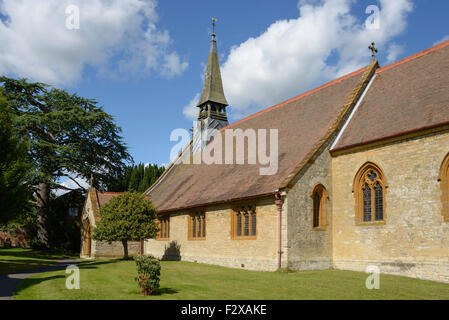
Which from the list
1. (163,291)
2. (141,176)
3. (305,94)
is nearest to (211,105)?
(305,94)

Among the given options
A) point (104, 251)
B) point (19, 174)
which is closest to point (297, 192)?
point (19, 174)

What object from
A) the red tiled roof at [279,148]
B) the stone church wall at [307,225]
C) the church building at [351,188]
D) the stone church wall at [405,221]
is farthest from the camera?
the red tiled roof at [279,148]

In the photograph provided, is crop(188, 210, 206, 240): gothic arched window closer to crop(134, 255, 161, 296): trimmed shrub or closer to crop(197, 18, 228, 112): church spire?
crop(134, 255, 161, 296): trimmed shrub

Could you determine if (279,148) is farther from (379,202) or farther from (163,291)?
(163,291)

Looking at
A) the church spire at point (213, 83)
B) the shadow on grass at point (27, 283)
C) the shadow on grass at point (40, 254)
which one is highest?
the church spire at point (213, 83)

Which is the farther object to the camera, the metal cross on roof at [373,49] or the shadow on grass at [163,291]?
the metal cross on roof at [373,49]

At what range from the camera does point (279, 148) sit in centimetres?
2247

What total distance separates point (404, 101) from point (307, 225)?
276 inches

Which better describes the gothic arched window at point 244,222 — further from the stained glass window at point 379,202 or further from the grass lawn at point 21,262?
the grass lawn at point 21,262

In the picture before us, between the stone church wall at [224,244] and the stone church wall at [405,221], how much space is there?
3223mm

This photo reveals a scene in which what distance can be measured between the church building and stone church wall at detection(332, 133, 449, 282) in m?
0.04

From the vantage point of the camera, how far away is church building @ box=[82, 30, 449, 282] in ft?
49.8

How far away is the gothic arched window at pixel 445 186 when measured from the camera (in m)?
14.4

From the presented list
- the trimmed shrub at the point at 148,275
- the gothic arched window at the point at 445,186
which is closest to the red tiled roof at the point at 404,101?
the gothic arched window at the point at 445,186
